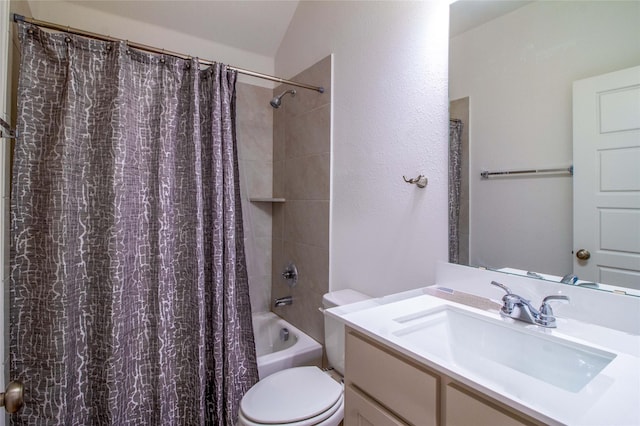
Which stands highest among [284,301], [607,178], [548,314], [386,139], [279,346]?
[386,139]

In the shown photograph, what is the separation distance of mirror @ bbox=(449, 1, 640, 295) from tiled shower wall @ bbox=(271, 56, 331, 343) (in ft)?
2.80

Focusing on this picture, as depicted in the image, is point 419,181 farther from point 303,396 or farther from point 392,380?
point 303,396

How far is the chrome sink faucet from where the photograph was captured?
0.83m

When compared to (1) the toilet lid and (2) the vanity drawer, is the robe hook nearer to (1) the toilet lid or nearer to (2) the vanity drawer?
(2) the vanity drawer

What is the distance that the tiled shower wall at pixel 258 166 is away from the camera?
2316 mm

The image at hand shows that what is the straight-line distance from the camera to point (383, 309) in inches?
38.0

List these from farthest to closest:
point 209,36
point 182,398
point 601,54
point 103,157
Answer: point 209,36, point 182,398, point 103,157, point 601,54

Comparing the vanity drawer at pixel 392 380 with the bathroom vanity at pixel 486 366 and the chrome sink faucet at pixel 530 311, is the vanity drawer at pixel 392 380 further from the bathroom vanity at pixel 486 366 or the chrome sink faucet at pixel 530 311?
the chrome sink faucet at pixel 530 311

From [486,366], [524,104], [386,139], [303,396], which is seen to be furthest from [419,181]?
[303,396]

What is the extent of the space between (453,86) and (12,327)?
6.67 ft

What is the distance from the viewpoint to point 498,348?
0.86 m

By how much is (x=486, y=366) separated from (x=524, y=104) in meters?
0.84

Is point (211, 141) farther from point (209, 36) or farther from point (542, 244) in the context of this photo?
point (542, 244)

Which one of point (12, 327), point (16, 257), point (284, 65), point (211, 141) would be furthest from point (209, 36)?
point (12, 327)
